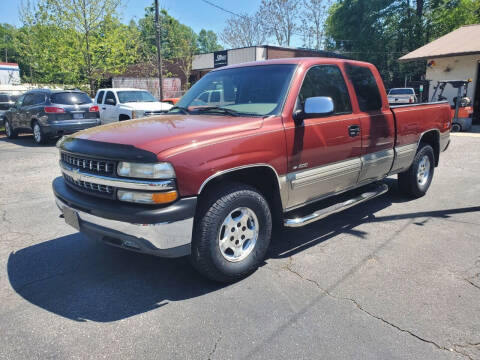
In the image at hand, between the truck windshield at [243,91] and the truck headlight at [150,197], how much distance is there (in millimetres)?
1300

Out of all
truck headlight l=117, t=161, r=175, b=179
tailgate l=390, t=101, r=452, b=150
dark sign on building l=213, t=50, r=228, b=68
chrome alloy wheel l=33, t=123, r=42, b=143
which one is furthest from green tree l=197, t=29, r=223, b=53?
truck headlight l=117, t=161, r=175, b=179

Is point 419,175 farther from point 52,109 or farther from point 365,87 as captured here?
point 52,109

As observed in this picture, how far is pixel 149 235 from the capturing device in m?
2.73

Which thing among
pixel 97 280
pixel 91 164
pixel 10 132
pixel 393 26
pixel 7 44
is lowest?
pixel 97 280

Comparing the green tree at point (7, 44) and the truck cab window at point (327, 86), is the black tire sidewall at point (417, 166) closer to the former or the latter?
the truck cab window at point (327, 86)

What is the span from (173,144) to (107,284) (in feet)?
4.88

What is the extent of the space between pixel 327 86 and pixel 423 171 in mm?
2823

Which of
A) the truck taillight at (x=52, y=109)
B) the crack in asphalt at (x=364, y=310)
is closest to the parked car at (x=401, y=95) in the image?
the truck taillight at (x=52, y=109)

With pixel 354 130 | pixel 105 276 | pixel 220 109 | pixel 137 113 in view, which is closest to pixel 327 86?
pixel 354 130

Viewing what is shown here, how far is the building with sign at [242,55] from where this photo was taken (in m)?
27.6

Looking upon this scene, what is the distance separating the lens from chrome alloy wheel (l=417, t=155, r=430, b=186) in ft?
19.0

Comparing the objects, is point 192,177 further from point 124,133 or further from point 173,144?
point 124,133

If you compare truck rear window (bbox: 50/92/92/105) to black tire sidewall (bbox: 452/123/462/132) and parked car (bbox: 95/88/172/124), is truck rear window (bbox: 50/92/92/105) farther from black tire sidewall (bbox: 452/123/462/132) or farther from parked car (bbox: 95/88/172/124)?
black tire sidewall (bbox: 452/123/462/132)

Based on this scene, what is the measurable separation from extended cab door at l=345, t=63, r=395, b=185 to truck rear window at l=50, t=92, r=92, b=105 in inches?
394
